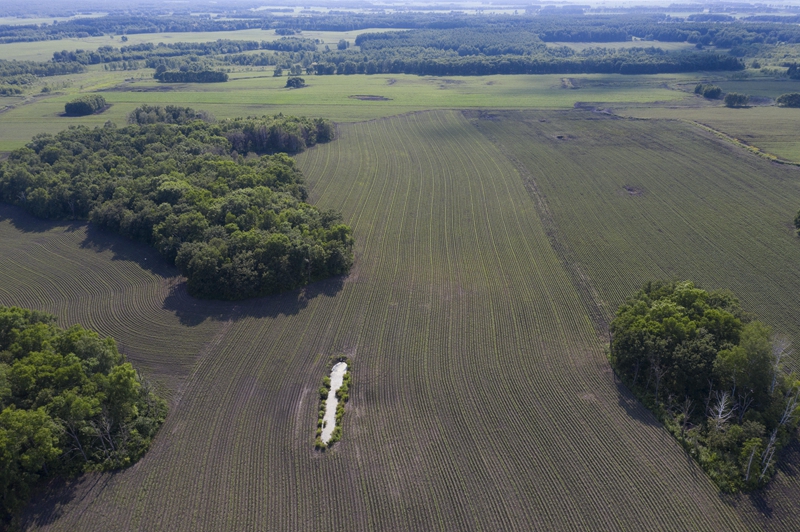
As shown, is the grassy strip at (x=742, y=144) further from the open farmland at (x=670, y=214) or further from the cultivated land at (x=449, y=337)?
the open farmland at (x=670, y=214)

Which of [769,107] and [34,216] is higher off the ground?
[769,107]

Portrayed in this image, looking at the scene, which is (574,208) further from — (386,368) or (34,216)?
(34,216)

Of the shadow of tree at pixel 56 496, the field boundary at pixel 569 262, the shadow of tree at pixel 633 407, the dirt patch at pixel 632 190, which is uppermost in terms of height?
the dirt patch at pixel 632 190

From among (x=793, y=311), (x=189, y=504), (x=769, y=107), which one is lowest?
(x=189, y=504)

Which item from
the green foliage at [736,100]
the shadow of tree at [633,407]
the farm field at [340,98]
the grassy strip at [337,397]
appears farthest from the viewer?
the farm field at [340,98]

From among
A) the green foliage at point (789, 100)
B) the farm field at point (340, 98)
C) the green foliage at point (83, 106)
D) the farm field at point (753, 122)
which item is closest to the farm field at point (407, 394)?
the farm field at point (753, 122)

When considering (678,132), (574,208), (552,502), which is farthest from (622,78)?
(552,502)

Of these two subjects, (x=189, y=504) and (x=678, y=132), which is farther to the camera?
(x=678, y=132)

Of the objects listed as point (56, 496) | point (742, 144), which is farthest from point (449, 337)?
point (742, 144)
